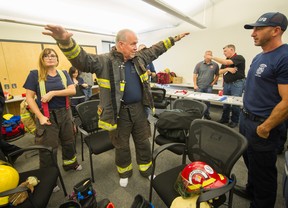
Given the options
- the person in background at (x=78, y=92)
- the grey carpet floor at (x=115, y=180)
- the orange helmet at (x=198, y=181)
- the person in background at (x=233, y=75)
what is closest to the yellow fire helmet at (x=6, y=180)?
the grey carpet floor at (x=115, y=180)

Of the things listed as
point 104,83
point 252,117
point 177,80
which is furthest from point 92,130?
point 177,80

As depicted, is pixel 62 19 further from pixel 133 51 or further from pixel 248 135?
pixel 248 135

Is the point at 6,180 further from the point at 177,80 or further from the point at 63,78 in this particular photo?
the point at 177,80

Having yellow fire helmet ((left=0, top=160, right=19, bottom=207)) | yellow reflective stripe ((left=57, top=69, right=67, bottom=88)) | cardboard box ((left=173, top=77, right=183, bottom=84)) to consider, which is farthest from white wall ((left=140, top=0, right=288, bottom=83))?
yellow fire helmet ((left=0, top=160, right=19, bottom=207))

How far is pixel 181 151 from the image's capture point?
1.61 m

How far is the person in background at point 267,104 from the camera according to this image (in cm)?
107

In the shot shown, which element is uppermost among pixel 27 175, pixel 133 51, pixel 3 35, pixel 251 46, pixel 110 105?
pixel 3 35

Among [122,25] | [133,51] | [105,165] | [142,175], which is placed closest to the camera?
[133,51]

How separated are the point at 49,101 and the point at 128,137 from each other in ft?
3.01

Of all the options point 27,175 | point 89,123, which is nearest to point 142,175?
point 89,123

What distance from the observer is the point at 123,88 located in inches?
55.7

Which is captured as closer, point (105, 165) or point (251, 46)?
point (105, 165)

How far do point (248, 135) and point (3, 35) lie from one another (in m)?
5.48

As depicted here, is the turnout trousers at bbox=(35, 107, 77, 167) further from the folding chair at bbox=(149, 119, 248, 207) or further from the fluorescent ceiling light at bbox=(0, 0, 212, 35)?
the fluorescent ceiling light at bbox=(0, 0, 212, 35)
